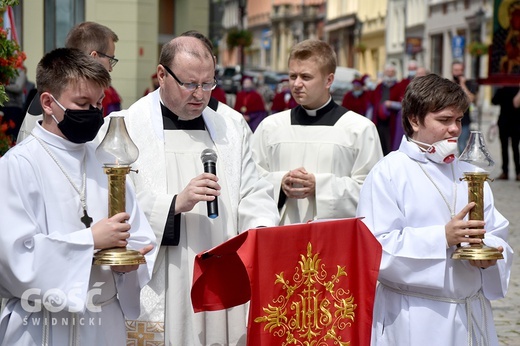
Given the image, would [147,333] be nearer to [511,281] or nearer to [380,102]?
[511,281]

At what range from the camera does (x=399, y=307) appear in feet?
14.7

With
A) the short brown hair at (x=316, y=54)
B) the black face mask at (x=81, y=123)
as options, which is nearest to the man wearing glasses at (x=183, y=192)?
the black face mask at (x=81, y=123)

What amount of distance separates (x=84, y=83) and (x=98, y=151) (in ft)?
0.99

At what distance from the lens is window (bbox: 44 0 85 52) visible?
53.7 ft

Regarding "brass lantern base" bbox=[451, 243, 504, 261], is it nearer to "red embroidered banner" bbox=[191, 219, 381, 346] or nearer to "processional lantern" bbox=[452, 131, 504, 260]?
"processional lantern" bbox=[452, 131, 504, 260]

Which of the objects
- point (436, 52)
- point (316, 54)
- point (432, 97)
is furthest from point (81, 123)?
point (436, 52)

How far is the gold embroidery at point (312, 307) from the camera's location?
4.32 m

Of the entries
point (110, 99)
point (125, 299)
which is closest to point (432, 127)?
point (125, 299)

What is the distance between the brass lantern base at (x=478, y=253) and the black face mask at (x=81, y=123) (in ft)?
5.08

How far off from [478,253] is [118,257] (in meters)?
1.45

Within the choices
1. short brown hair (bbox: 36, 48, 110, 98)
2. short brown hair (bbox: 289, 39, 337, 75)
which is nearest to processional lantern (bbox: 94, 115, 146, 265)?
short brown hair (bbox: 36, 48, 110, 98)

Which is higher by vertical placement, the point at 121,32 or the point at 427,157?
the point at 121,32

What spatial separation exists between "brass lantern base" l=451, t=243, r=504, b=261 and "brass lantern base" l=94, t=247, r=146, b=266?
1.32 m

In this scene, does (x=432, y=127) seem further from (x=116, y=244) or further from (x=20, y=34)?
(x=20, y=34)
